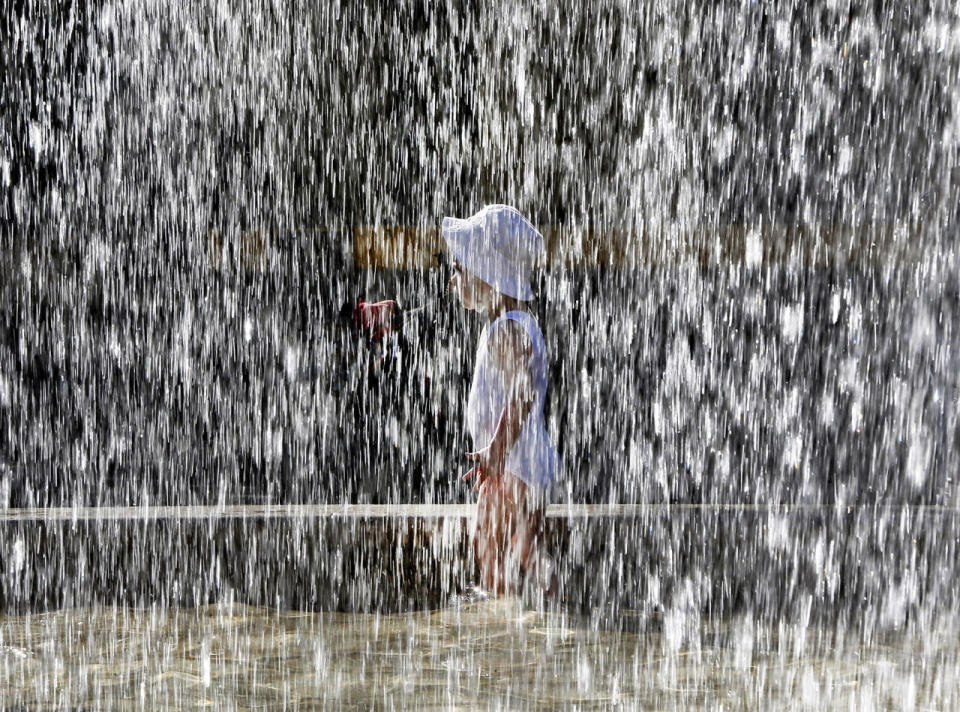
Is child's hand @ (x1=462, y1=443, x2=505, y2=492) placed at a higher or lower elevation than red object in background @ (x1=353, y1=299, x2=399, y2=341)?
lower

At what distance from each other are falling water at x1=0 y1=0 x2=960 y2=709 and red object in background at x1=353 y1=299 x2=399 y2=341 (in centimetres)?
17

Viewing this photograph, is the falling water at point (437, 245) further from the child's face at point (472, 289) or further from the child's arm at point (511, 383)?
the child's arm at point (511, 383)

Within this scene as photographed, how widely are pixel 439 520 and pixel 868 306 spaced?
11.8 feet

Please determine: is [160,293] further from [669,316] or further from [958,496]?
[958,496]

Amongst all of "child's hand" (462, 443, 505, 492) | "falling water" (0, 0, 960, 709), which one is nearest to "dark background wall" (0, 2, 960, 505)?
"falling water" (0, 0, 960, 709)

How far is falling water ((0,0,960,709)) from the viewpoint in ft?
20.1

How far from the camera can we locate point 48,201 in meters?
6.48

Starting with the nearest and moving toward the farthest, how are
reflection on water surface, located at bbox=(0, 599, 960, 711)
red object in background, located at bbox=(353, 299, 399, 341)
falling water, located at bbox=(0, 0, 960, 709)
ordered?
reflection on water surface, located at bbox=(0, 599, 960, 711) → red object in background, located at bbox=(353, 299, 399, 341) → falling water, located at bbox=(0, 0, 960, 709)

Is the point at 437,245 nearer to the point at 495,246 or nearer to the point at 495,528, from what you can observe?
the point at 495,246

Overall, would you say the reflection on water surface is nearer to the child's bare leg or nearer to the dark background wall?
the child's bare leg

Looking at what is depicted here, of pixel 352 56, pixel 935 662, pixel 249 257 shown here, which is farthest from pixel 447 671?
pixel 352 56

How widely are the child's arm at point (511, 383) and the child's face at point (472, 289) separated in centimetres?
13

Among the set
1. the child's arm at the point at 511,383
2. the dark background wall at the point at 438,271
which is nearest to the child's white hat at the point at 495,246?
the child's arm at the point at 511,383

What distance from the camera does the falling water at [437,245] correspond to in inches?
242
